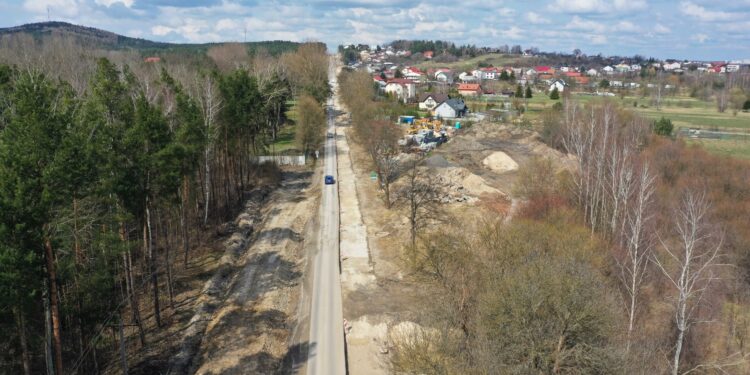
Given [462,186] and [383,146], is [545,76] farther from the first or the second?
[462,186]

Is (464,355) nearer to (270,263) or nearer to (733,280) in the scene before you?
(270,263)

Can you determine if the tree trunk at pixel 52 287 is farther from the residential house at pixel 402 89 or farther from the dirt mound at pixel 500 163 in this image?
the residential house at pixel 402 89

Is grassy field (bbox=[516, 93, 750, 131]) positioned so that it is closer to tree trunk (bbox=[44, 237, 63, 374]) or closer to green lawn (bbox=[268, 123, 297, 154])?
green lawn (bbox=[268, 123, 297, 154])

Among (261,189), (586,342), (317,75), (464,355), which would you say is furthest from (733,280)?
(317,75)

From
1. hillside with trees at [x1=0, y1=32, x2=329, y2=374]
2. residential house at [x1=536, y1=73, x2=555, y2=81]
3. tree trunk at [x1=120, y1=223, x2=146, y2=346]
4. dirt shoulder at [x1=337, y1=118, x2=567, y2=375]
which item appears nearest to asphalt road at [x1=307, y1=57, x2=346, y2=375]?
dirt shoulder at [x1=337, y1=118, x2=567, y2=375]

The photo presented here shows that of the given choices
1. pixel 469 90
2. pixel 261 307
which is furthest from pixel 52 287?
pixel 469 90

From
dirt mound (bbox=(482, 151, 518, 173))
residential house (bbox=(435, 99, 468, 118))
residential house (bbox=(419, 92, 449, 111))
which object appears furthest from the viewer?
residential house (bbox=(419, 92, 449, 111))
